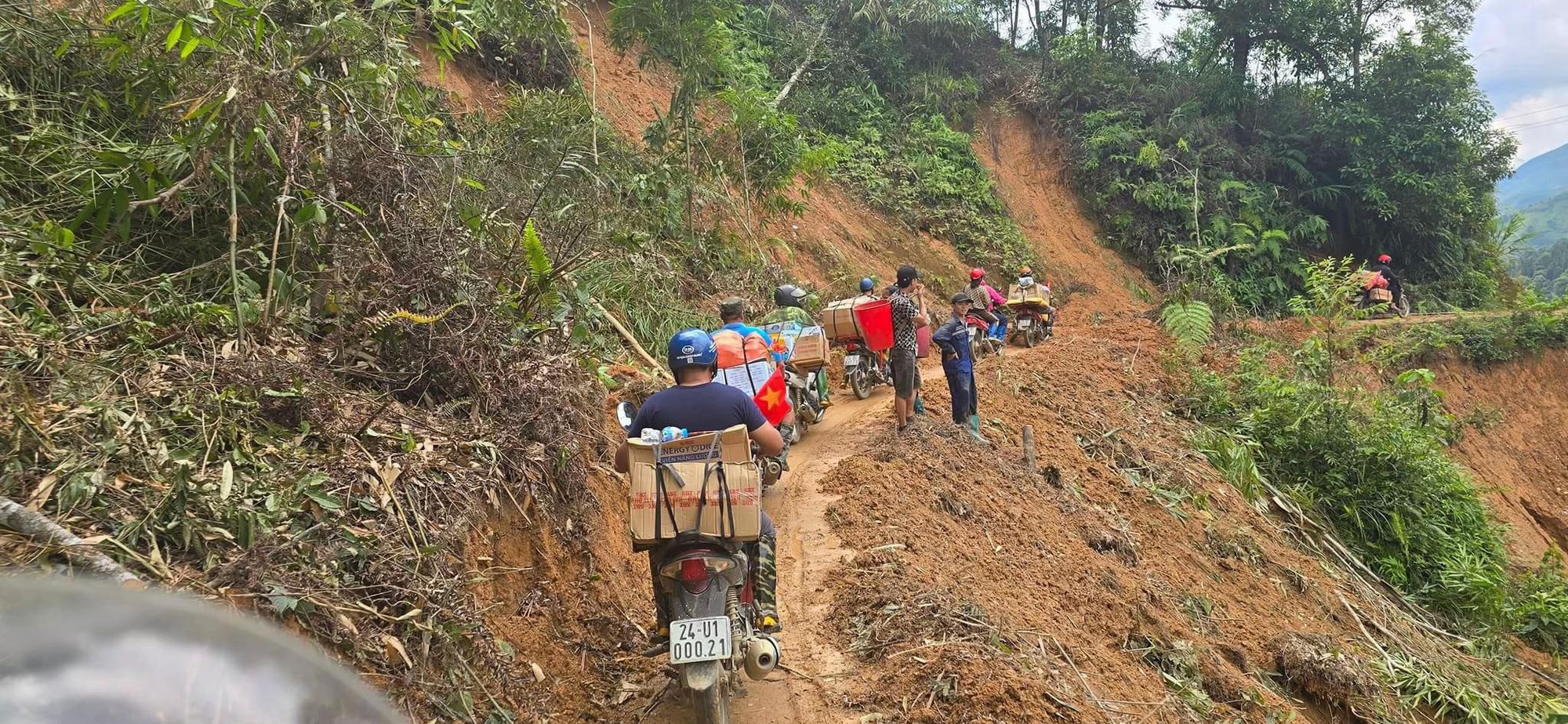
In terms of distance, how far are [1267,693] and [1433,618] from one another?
18.7ft

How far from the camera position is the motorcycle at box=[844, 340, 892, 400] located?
1025 cm

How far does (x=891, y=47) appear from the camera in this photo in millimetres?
24531

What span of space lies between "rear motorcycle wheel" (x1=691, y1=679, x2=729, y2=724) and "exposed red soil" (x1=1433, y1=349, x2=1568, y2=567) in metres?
15.6

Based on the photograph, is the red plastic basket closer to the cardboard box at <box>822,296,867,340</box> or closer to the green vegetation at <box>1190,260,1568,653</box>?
the cardboard box at <box>822,296,867,340</box>

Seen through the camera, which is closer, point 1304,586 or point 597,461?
point 597,461

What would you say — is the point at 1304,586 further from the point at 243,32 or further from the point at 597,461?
the point at 243,32

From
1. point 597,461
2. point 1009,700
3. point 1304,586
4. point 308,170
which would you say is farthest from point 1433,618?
point 308,170

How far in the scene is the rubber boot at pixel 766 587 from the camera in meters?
4.20

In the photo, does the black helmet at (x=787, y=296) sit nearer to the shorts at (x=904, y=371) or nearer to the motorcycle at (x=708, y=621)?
the shorts at (x=904, y=371)

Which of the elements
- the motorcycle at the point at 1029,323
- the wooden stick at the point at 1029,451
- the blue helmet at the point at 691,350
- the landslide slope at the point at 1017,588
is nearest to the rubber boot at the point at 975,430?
the landslide slope at the point at 1017,588

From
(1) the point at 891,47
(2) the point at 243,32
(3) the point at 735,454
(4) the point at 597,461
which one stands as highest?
(1) the point at 891,47

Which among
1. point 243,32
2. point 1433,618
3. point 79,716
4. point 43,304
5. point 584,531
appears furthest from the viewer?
point 1433,618

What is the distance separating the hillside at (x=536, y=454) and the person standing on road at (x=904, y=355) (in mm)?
269

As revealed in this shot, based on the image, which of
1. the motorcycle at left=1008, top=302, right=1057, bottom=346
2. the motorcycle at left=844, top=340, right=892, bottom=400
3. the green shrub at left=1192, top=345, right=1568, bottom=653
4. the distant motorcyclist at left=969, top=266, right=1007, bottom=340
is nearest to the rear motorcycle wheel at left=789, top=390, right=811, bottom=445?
the motorcycle at left=844, top=340, right=892, bottom=400
